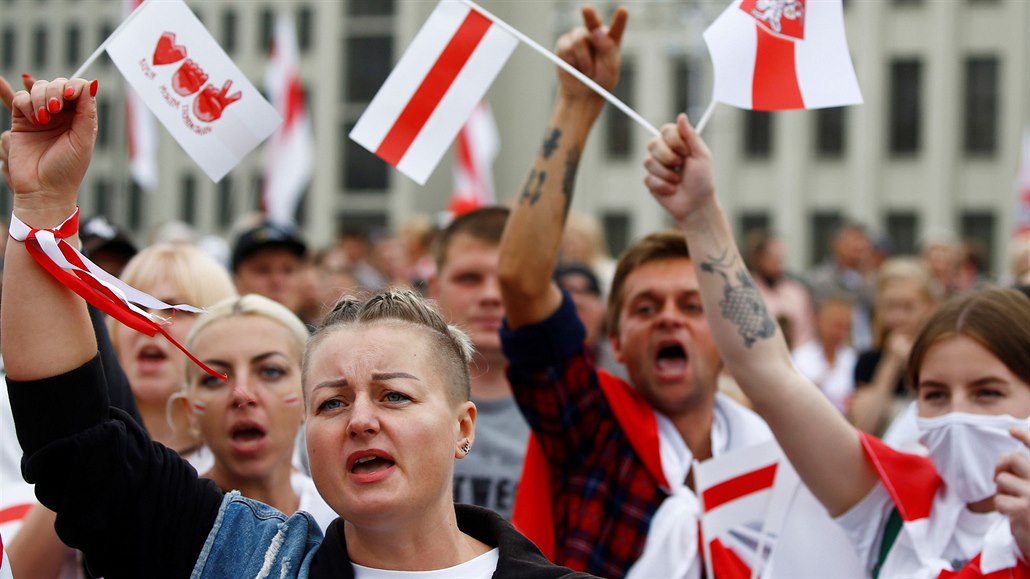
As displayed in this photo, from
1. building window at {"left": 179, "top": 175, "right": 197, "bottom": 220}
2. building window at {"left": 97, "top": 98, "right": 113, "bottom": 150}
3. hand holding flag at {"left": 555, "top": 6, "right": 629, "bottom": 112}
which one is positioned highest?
hand holding flag at {"left": 555, "top": 6, "right": 629, "bottom": 112}

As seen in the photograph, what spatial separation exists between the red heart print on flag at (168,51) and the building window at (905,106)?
107 feet

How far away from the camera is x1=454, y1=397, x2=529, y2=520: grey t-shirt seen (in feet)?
14.3

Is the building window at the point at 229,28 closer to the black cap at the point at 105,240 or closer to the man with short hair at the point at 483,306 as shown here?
the black cap at the point at 105,240

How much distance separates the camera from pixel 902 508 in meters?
3.59

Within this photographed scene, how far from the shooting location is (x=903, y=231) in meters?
34.3

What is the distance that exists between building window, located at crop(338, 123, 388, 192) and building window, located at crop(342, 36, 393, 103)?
3.46 ft

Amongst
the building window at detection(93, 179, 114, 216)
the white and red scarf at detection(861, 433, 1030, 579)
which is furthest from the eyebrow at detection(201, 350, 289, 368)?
the building window at detection(93, 179, 114, 216)

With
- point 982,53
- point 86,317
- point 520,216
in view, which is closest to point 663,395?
point 520,216

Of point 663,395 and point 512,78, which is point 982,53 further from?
point 663,395

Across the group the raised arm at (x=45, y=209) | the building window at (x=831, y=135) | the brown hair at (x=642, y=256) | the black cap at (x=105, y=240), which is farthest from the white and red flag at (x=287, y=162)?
the building window at (x=831, y=135)

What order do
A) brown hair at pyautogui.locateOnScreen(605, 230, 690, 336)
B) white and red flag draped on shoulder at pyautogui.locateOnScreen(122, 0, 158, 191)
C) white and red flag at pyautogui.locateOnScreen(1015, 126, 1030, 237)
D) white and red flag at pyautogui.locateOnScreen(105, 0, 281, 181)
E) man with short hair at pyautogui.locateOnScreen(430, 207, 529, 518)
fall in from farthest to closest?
white and red flag at pyautogui.locateOnScreen(1015, 126, 1030, 237)
white and red flag draped on shoulder at pyautogui.locateOnScreen(122, 0, 158, 191)
man with short hair at pyautogui.locateOnScreen(430, 207, 529, 518)
brown hair at pyautogui.locateOnScreen(605, 230, 690, 336)
white and red flag at pyautogui.locateOnScreen(105, 0, 281, 181)

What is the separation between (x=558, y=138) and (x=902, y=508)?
144 cm

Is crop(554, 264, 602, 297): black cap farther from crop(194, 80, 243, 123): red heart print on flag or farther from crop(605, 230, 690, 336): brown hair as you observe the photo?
crop(194, 80, 243, 123): red heart print on flag

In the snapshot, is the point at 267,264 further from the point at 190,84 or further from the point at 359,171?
the point at 359,171
